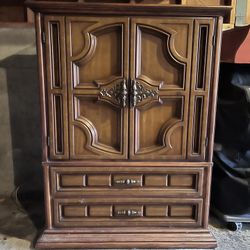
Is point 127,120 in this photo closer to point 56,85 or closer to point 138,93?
point 138,93

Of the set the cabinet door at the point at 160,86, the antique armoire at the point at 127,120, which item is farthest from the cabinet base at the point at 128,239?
the cabinet door at the point at 160,86

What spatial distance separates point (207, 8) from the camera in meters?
1.46

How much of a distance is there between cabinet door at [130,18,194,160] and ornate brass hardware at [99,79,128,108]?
39mm

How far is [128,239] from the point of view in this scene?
1737 millimetres

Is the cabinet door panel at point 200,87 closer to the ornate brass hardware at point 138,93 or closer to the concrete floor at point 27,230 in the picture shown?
the ornate brass hardware at point 138,93

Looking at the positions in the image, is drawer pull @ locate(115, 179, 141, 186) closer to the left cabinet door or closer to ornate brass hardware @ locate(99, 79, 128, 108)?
the left cabinet door

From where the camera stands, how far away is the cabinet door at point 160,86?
151 centimetres

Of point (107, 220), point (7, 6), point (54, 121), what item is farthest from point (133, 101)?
point (7, 6)

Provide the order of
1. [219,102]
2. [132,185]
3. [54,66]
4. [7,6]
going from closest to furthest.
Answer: [54,66]
[132,185]
[219,102]
[7,6]

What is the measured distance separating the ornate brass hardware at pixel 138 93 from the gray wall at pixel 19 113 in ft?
3.18

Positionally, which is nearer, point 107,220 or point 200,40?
point 200,40

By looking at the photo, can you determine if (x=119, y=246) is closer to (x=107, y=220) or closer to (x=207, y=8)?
(x=107, y=220)

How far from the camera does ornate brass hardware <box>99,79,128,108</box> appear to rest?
1556mm

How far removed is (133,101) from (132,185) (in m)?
0.48
